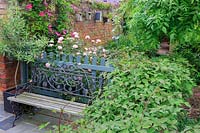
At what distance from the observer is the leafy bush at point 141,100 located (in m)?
1.65

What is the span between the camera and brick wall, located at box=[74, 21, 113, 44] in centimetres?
586

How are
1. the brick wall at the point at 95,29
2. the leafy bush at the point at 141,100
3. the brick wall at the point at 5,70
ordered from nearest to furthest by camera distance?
the leafy bush at the point at 141,100 → the brick wall at the point at 5,70 → the brick wall at the point at 95,29

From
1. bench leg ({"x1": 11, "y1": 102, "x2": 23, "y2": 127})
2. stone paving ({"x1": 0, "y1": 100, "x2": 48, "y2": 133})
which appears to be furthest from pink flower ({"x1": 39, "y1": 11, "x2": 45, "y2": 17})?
stone paving ({"x1": 0, "y1": 100, "x2": 48, "y2": 133})

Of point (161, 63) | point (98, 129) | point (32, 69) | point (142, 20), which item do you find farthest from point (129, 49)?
point (98, 129)

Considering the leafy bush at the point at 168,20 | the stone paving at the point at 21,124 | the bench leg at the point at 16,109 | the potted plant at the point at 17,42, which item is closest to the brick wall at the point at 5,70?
the potted plant at the point at 17,42

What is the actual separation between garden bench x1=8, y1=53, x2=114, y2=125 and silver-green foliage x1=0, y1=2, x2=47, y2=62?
16cm

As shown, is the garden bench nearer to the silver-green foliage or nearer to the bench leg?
the bench leg

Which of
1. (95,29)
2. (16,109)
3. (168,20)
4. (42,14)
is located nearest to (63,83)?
(16,109)

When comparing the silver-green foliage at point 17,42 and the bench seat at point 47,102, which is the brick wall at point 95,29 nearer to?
the silver-green foliage at point 17,42

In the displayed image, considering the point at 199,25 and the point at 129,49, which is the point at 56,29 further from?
the point at 199,25

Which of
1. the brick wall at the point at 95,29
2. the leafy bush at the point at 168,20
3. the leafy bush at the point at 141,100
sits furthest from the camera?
the brick wall at the point at 95,29

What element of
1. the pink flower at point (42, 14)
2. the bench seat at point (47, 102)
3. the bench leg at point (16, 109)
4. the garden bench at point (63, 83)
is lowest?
the bench leg at point (16, 109)

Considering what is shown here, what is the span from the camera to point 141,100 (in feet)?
6.35

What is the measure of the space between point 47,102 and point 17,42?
2.94ft
